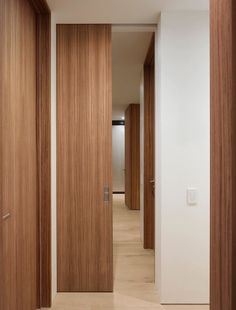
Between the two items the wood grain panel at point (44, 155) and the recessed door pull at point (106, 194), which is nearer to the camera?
the wood grain panel at point (44, 155)

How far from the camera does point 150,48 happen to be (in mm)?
3727

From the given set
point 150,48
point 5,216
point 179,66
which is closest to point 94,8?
point 179,66

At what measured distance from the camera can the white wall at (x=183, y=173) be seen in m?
2.77

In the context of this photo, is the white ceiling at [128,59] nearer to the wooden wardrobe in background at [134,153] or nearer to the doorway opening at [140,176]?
the doorway opening at [140,176]

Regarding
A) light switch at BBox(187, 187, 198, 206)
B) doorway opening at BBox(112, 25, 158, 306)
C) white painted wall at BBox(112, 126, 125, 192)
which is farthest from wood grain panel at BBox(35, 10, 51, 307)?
white painted wall at BBox(112, 126, 125, 192)

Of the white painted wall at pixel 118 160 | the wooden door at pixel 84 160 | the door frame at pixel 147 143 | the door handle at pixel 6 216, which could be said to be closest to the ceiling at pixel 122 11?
the wooden door at pixel 84 160

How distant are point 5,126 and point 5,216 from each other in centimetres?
49

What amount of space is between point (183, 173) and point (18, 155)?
54.1 inches

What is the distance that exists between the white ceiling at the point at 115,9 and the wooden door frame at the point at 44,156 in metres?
0.17

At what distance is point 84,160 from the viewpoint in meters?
2.99

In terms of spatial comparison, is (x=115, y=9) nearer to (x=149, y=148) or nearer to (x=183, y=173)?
(x=183, y=173)

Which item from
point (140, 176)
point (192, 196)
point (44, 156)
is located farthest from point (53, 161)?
point (140, 176)

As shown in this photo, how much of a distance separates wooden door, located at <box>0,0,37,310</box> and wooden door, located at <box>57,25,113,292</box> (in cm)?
44

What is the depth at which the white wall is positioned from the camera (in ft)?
9.07
